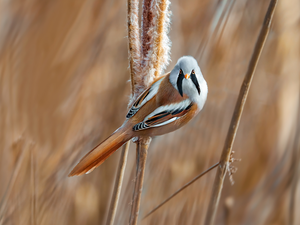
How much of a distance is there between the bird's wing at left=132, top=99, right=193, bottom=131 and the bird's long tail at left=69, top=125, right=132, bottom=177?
0.05 meters

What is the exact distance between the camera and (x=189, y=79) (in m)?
0.97

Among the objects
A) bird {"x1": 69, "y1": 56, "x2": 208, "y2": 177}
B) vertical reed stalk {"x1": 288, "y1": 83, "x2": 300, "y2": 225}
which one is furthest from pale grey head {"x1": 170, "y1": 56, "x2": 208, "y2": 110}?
vertical reed stalk {"x1": 288, "y1": 83, "x2": 300, "y2": 225}

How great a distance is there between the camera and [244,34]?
65.3 inches

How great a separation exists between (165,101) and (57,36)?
82 cm

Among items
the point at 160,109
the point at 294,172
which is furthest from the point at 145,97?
the point at 294,172

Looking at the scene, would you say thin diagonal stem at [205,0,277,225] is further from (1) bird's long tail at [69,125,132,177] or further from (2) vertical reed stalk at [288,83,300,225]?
(2) vertical reed stalk at [288,83,300,225]

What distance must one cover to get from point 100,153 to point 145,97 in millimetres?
249

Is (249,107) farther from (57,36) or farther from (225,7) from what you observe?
(57,36)

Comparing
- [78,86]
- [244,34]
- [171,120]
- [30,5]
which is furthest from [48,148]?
[244,34]

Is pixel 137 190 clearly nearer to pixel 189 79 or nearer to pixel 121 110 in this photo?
pixel 189 79

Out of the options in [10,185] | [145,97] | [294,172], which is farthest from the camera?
[294,172]

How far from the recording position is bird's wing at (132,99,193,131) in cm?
102

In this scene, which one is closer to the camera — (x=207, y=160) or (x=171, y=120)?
(x=171, y=120)

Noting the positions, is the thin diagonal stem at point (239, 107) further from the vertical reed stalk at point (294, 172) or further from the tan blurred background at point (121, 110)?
the vertical reed stalk at point (294, 172)
